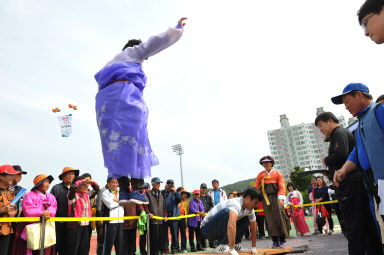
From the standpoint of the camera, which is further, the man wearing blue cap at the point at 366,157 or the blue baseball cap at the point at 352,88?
the blue baseball cap at the point at 352,88

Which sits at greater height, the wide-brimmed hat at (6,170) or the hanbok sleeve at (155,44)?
the hanbok sleeve at (155,44)

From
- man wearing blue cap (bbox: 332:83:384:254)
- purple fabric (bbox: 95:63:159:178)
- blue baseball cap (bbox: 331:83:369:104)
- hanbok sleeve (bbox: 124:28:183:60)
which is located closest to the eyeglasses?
man wearing blue cap (bbox: 332:83:384:254)

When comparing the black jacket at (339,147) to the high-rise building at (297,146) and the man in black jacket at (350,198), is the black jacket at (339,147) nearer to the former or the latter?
the man in black jacket at (350,198)

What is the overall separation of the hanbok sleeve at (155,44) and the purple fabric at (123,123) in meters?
0.14

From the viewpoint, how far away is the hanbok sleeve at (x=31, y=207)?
153 inches

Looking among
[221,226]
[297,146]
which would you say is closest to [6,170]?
[221,226]

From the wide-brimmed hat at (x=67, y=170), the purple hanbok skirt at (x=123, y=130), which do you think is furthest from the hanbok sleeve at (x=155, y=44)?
the wide-brimmed hat at (x=67, y=170)

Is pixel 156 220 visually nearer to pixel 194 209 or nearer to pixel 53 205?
pixel 194 209

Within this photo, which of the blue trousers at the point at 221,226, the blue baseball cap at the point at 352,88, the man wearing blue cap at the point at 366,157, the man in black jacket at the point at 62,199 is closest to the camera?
the man wearing blue cap at the point at 366,157

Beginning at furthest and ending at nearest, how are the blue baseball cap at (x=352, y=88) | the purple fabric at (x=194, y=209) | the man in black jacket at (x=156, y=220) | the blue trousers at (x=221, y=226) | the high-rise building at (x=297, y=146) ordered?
the high-rise building at (x=297, y=146) → the purple fabric at (x=194, y=209) → the man in black jacket at (x=156, y=220) → the blue trousers at (x=221, y=226) → the blue baseball cap at (x=352, y=88)

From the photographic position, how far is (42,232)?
3506mm

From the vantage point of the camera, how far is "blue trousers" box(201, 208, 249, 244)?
5.19 m

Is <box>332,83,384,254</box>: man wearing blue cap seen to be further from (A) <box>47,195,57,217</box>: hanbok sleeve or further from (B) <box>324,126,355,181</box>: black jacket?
(A) <box>47,195,57,217</box>: hanbok sleeve

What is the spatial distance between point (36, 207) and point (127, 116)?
2426 millimetres
